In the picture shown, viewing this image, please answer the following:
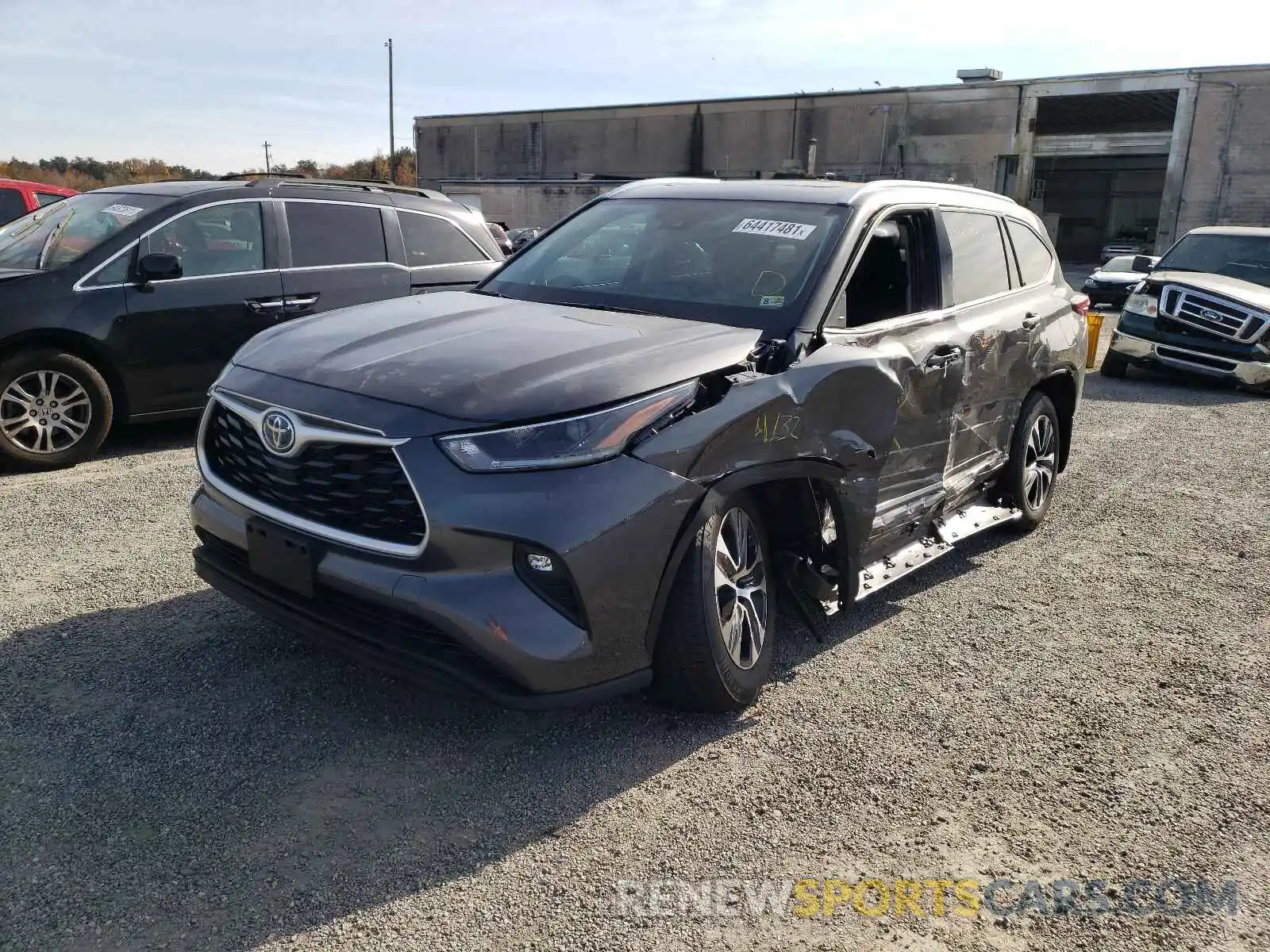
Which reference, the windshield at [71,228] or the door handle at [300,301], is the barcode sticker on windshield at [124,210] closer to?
the windshield at [71,228]

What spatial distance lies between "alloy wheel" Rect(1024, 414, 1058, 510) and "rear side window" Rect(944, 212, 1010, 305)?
3.01 feet

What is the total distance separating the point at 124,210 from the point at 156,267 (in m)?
0.68

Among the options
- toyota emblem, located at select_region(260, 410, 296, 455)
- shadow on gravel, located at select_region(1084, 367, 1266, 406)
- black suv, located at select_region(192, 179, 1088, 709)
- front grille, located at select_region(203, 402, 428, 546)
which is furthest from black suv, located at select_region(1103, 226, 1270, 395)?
toyota emblem, located at select_region(260, 410, 296, 455)

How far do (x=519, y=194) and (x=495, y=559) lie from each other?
4982 centimetres

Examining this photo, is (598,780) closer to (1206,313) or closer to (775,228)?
(775,228)

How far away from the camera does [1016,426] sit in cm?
554

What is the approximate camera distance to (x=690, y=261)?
418cm

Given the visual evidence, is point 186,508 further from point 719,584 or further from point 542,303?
point 719,584

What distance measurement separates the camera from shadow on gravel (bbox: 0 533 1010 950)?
256 centimetres

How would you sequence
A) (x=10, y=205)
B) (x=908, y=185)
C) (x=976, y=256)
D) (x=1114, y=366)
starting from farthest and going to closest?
(x=1114, y=366) < (x=10, y=205) < (x=976, y=256) < (x=908, y=185)

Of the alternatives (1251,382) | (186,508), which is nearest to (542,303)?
(186,508)

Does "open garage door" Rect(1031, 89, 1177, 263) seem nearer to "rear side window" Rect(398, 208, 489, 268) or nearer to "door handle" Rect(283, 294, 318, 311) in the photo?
"rear side window" Rect(398, 208, 489, 268)

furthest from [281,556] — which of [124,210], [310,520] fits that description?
[124,210]

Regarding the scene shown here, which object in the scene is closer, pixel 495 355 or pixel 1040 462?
pixel 495 355
